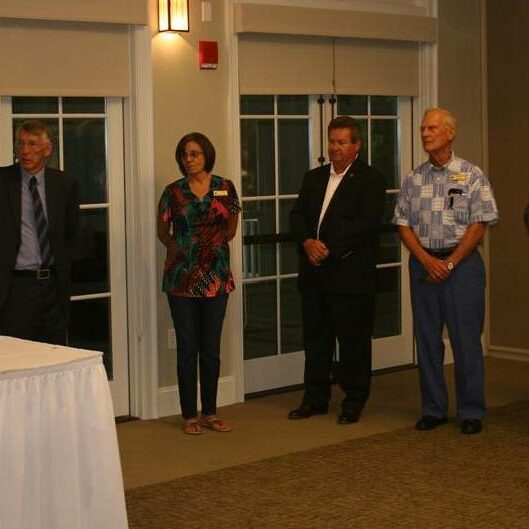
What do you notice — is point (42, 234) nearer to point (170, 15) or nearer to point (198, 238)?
point (198, 238)

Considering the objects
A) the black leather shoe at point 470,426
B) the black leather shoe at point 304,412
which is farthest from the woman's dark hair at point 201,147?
the black leather shoe at point 470,426

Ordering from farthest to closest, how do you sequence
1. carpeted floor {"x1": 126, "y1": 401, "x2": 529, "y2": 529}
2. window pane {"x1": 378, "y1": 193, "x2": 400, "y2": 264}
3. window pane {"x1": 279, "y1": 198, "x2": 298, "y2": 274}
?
1. window pane {"x1": 378, "y1": 193, "x2": 400, "y2": 264}
2. window pane {"x1": 279, "y1": 198, "x2": 298, "y2": 274}
3. carpeted floor {"x1": 126, "y1": 401, "x2": 529, "y2": 529}

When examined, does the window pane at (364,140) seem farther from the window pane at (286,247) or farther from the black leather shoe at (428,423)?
the black leather shoe at (428,423)

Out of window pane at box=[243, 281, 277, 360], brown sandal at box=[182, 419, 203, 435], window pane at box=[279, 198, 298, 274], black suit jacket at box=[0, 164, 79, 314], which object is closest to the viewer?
black suit jacket at box=[0, 164, 79, 314]

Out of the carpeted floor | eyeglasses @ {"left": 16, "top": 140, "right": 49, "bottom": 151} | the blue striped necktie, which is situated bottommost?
the carpeted floor

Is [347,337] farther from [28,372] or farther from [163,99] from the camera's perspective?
[28,372]

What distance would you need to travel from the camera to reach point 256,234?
7.05m

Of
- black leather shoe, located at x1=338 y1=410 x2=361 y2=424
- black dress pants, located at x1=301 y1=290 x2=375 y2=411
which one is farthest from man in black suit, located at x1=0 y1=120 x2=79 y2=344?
black leather shoe, located at x1=338 y1=410 x2=361 y2=424

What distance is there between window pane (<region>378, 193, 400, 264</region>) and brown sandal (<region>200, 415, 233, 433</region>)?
6.69 ft

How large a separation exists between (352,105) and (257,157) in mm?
804

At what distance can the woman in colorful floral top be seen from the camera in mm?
5887

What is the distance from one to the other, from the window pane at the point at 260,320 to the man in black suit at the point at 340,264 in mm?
779

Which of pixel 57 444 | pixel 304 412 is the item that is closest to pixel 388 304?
pixel 304 412

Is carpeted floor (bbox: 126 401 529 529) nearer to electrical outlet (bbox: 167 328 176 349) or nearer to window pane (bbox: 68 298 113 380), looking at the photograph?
electrical outlet (bbox: 167 328 176 349)
